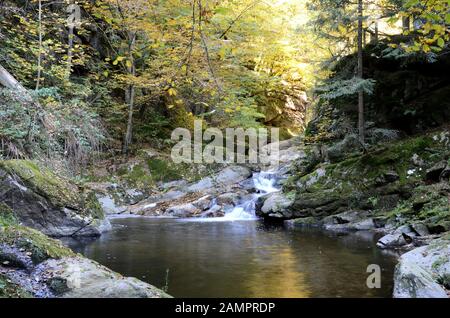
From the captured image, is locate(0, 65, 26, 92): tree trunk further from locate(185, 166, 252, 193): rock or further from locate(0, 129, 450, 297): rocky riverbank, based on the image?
locate(185, 166, 252, 193): rock

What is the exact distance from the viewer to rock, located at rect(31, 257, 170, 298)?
4.35 m

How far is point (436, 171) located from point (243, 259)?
644cm

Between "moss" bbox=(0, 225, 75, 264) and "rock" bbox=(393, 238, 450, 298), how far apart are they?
4.31 m

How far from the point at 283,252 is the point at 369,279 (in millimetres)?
2450

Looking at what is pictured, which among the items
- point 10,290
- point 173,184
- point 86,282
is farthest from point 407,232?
point 173,184

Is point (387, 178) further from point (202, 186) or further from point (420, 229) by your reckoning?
point (202, 186)

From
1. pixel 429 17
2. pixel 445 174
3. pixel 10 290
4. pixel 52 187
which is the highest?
pixel 429 17

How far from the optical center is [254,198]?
15711 mm

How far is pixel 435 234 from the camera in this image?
28.6 ft

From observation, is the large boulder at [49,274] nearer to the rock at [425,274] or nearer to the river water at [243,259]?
the river water at [243,259]

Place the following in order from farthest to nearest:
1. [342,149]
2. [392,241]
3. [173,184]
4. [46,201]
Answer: [173,184] < [342,149] < [46,201] < [392,241]

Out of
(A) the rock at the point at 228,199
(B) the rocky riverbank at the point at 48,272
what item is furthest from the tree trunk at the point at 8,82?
(A) the rock at the point at 228,199

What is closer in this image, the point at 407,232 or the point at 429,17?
the point at 429,17

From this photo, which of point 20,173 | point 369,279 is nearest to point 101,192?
point 20,173
